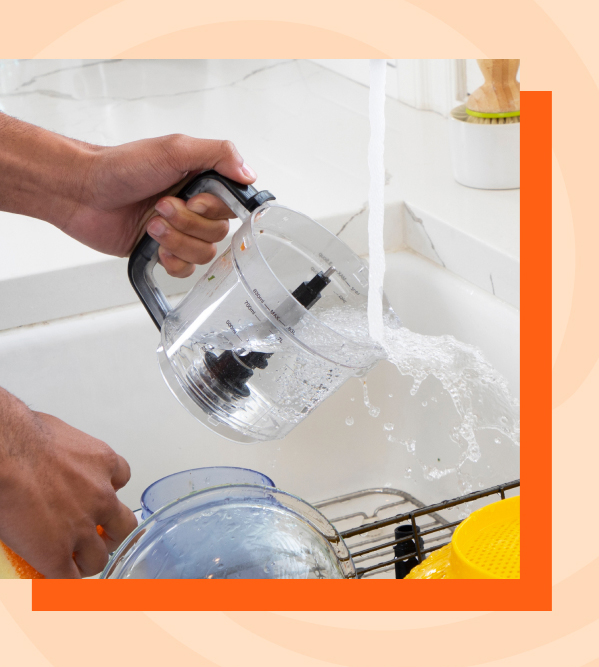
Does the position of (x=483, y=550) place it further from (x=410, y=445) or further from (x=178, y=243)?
(x=410, y=445)

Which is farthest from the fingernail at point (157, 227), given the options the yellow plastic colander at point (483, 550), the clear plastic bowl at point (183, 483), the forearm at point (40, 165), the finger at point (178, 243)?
the yellow plastic colander at point (483, 550)

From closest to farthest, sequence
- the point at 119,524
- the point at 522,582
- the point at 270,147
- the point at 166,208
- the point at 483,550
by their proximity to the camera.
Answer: the point at 522,582 → the point at 483,550 → the point at 119,524 → the point at 166,208 → the point at 270,147

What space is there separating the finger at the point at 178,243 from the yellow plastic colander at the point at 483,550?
1.13 feet

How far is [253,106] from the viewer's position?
4.77ft

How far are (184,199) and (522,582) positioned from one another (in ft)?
1.45

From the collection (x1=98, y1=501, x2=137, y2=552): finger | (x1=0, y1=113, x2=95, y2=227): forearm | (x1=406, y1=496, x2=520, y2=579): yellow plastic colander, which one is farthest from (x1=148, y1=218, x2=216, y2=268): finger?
(x1=406, y1=496, x2=520, y2=579): yellow plastic colander

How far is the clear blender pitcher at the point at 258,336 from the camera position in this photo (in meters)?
0.51

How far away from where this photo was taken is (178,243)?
0.68 metres

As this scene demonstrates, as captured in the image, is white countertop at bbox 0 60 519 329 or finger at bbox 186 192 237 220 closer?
finger at bbox 186 192 237 220

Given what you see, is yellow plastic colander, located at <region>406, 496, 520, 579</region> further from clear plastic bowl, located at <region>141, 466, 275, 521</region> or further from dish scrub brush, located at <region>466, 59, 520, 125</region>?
dish scrub brush, located at <region>466, 59, 520, 125</region>

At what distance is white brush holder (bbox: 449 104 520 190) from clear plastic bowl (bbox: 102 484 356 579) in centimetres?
62

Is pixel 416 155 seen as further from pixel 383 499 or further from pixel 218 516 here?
pixel 218 516

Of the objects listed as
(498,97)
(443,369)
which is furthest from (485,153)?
(443,369)

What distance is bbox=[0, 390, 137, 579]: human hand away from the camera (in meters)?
0.48
